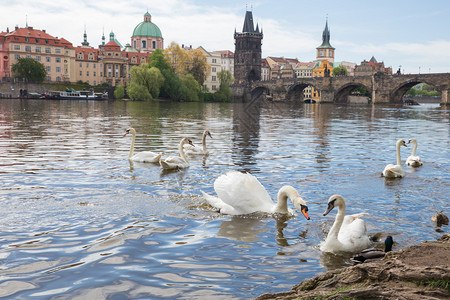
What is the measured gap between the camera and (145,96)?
78625 mm

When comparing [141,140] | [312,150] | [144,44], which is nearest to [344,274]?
[312,150]

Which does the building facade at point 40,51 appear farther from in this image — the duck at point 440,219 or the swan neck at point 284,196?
the duck at point 440,219

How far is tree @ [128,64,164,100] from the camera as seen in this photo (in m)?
78.8

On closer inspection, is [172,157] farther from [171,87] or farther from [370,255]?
[171,87]

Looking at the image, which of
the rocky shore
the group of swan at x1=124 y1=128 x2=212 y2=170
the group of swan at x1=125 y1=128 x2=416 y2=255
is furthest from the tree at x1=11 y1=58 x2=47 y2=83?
the rocky shore

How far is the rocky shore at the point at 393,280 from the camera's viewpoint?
12.5ft

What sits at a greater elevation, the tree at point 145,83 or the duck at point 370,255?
the tree at point 145,83

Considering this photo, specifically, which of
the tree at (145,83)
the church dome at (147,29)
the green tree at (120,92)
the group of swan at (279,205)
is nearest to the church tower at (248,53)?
the church dome at (147,29)

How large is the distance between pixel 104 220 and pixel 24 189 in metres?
2.73

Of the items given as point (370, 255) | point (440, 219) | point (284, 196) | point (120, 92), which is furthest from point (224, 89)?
point (370, 255)

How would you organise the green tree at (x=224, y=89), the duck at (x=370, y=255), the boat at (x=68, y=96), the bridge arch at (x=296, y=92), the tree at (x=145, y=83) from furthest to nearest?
the bridge arch at (x=296, y=92)
the green tree at (x=224, y=89)
the boat at (x=68, y=96)
the tree at (x=145, y=83)
the duck at (x=370, y=255)

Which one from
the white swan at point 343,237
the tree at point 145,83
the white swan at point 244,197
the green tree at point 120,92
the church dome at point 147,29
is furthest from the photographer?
the church dome at point 147,29

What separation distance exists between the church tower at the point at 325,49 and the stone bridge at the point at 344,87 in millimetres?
59921

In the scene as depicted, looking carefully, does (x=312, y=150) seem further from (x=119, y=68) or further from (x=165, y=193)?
(x=119, y=68)
